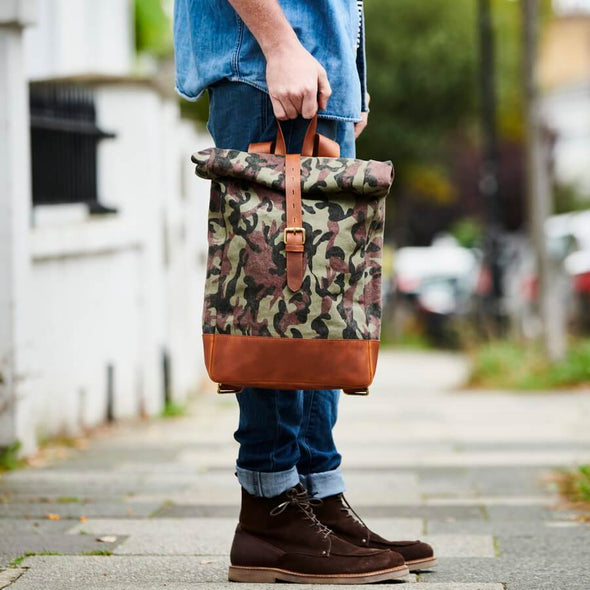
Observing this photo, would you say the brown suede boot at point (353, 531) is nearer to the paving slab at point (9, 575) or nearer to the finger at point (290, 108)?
the paving slab at point (9, 575)

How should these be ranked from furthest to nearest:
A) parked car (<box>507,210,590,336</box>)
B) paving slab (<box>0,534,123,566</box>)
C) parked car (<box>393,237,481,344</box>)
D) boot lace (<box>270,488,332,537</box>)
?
1. parked car (<box>393,237,481,344</box>)
2. parked car (<box>507,210,590,336</box>)
3. paving slab (<box>0,534,123,566</box>)
4. boot lace (<box>270,488,332,537</box>)

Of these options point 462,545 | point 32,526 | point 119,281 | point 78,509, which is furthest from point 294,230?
point 119,281

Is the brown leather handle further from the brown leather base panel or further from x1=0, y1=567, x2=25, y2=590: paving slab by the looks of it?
x1=0, y1=567, x2=25, y2=590: paving slab

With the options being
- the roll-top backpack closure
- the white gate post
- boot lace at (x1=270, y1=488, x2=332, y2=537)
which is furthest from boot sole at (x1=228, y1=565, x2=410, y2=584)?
the white gate post

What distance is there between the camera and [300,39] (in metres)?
2.71

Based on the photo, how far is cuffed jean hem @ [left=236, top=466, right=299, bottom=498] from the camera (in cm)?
278

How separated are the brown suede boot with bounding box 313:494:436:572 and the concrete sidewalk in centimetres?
5

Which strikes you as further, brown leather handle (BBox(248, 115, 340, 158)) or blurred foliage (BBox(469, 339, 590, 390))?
blurred foliage (BBox(469, 339, 590, 390))

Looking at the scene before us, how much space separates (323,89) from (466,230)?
1526 inches

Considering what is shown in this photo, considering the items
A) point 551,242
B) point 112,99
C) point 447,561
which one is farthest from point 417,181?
point 447,561

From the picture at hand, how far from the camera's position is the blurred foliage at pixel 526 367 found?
368 inches

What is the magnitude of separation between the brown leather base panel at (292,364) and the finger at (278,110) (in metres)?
0.49

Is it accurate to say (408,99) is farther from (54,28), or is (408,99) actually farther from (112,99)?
(112,99)

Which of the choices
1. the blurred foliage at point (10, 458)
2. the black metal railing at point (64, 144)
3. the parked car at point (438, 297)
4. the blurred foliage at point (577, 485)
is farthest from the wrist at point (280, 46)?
the parked car at point (438, 297)
